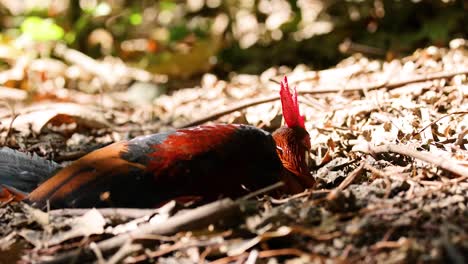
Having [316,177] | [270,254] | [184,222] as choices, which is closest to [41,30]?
[316,177]

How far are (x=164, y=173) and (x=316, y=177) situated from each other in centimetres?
88

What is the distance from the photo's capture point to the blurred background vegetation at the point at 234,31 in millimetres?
5424

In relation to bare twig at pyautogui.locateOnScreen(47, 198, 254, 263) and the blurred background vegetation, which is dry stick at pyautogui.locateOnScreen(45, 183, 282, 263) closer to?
bare twig at pyautogui.locateOnScreen(47, 198, 254, 263)

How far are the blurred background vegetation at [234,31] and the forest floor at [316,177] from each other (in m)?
0.50

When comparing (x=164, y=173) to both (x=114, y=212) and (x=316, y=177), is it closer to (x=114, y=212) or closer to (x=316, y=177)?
(x=114, y=212)

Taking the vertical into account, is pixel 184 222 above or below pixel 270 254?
above

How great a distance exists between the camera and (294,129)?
296cm

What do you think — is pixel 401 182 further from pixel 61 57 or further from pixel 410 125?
pixel 61 57

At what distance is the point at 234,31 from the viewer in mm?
6594

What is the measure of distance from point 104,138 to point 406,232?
236 cm

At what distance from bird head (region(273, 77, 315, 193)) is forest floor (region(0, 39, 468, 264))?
0.13m

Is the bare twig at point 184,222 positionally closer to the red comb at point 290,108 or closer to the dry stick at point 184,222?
the dry stick at point 184,222

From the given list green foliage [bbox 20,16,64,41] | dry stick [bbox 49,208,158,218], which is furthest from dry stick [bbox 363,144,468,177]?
green foliage [bbox 20,16,64,41]

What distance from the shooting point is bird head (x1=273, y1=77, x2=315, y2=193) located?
2.88 metres
